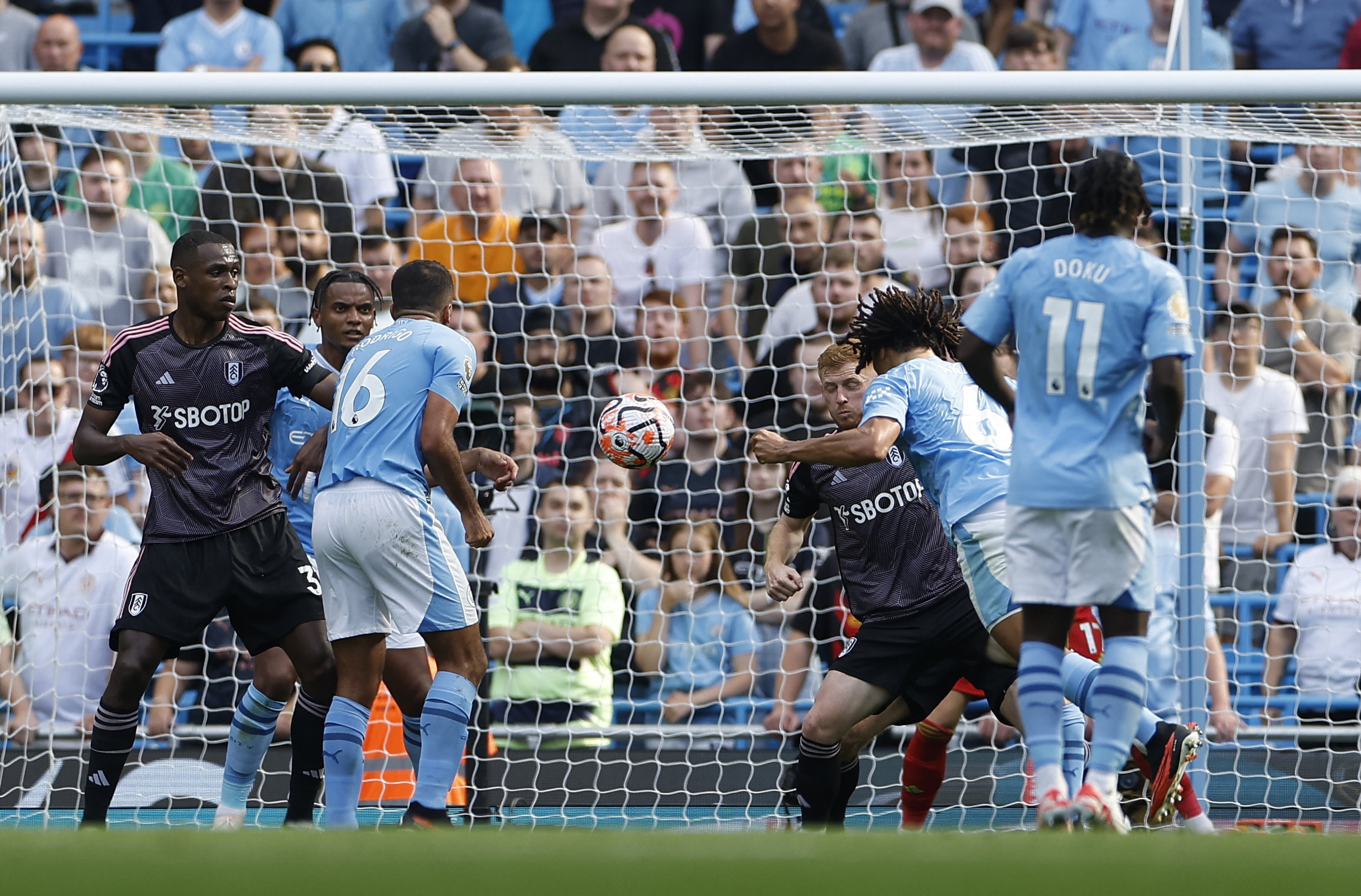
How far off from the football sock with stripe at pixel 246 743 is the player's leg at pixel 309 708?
115 millimetres

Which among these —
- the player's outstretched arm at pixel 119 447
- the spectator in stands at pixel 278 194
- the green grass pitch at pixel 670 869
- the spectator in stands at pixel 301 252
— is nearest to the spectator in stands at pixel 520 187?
the spectator in stands at pixel 278 194

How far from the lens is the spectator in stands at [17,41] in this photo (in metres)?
10.9

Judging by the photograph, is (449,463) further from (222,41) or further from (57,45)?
(57,45)

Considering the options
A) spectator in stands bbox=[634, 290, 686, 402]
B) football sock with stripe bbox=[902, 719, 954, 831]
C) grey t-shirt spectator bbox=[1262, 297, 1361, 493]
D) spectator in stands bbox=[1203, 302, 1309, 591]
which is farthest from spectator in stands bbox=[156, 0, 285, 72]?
football sock with stripe bbox=[902, 719, 954, 831]

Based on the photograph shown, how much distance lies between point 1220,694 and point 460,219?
493 centimetres

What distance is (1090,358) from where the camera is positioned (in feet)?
15.0

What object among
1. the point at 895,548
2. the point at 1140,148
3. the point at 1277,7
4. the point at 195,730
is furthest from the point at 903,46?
the point at 195,730

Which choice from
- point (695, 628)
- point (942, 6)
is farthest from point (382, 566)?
point (942, 6)

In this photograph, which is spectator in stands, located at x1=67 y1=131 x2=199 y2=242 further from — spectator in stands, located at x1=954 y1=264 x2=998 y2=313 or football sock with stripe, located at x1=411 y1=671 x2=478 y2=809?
football sock with stripe, located at x1=411 y1=671 x2=478 y2=809

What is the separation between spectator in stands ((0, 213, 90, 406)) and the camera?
7.30 m

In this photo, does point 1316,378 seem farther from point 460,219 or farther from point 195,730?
point 195,730

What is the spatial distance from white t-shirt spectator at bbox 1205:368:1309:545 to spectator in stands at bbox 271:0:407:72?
247 inches

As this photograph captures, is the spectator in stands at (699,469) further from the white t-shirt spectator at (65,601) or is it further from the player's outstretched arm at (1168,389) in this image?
the player's outstretched arm at (1168,389)

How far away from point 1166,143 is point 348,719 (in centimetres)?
611
